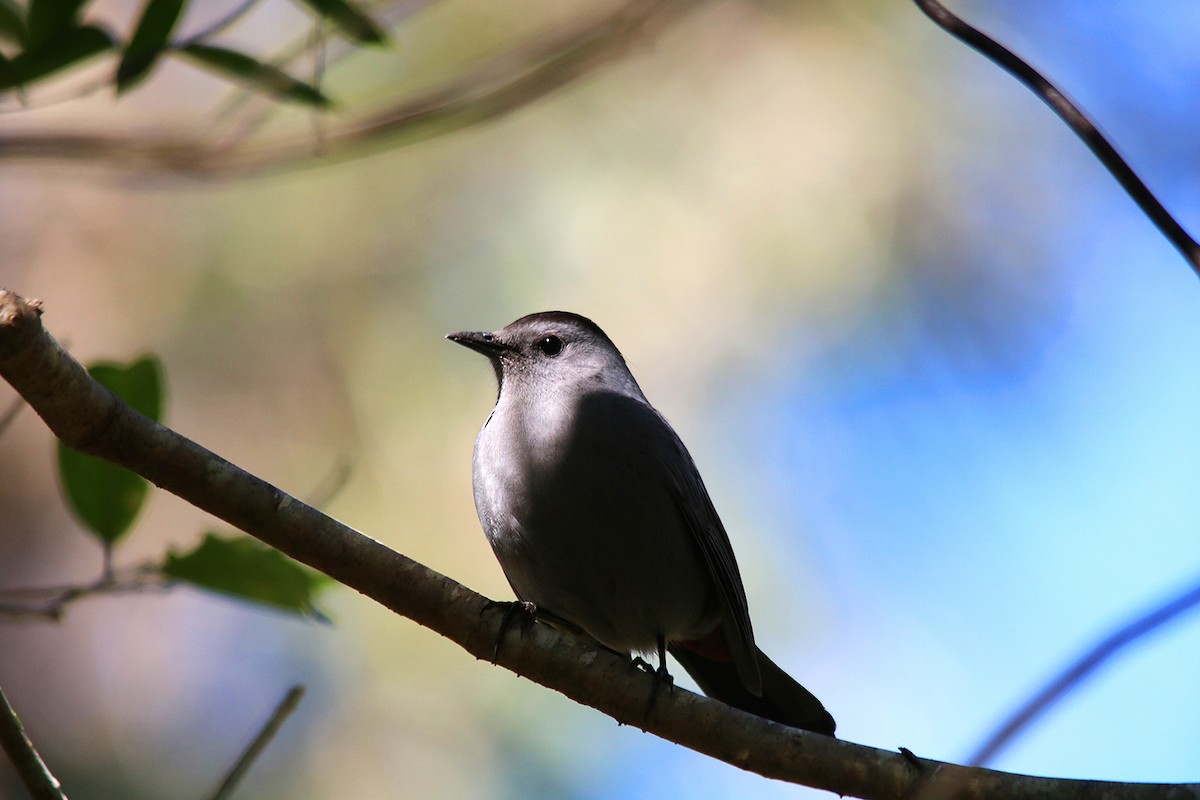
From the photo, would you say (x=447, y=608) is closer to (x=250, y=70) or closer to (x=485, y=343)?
(x=250, y=70)

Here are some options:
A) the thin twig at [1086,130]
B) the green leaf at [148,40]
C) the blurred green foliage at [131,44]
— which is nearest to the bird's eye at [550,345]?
the blurred green foliage at [131,44]

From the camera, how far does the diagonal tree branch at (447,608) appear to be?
2.30 metres

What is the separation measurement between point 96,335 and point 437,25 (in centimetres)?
302

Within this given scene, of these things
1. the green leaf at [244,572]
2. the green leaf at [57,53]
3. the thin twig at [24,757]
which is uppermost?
the green leaf at [57,53]

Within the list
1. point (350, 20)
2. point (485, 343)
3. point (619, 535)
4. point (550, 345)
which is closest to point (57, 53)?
point (350, 20)

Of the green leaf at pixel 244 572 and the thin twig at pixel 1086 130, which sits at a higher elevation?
the thin twig at pixel 1086 130

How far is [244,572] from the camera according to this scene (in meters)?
2.82

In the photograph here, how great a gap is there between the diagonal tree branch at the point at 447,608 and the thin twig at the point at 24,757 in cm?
56

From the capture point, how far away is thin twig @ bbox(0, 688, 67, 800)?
2.38 meters

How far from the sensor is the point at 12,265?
7176 millimetres

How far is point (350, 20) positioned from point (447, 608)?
150cm

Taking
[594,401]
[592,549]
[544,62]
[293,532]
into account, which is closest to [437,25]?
[544,62]

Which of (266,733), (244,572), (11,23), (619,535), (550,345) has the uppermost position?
(550,345)

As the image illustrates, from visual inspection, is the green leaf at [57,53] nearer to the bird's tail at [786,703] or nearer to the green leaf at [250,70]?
the green leaf at [250,70]
